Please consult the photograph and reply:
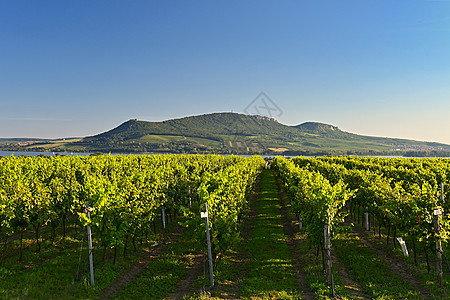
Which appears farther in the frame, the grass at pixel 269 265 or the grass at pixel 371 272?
the grass at pixel 269 265

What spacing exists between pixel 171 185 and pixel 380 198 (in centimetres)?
1503

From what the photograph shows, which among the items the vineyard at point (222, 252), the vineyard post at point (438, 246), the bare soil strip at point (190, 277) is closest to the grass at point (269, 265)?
the vineyard at point (222, 252)

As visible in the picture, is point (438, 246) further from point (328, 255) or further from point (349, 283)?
point (328, 255)

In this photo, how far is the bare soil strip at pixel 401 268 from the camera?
32.1 feet

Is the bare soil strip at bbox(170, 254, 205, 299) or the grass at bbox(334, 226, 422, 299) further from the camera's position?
the bare soil strip at bbox(170, 254, 205, 299)

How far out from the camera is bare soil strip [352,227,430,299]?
9.77m

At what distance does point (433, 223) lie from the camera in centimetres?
1053

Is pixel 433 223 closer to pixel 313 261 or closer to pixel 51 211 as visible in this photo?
pixel 313 261

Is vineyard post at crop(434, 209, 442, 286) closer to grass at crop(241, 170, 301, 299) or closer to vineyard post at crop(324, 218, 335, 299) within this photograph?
vineyard post at crop(324, 218, 335, 299)

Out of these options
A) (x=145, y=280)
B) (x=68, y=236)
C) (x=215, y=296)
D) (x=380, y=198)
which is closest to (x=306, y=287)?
(x=215, y=296)

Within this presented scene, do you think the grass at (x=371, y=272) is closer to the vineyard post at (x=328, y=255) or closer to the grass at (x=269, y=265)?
the vineyard post at (x=328, y=255)

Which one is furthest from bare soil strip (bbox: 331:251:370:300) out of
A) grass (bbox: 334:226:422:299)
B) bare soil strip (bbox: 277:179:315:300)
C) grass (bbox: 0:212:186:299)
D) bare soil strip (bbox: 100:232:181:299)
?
bare soil strip (bbox: 100:232:181:299)

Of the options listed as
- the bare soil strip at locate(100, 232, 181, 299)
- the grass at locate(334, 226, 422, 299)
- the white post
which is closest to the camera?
the grass at locate(334, 226, 422, 299)

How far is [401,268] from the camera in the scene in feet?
38.2
